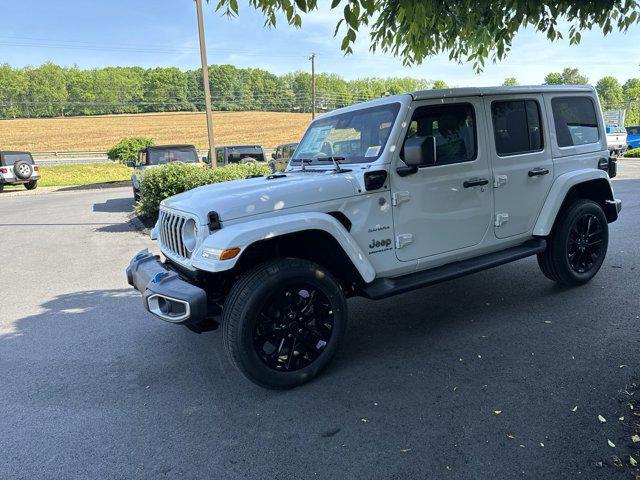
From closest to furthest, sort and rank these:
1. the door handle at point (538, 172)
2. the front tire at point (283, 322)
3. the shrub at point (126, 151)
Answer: the front tire at point (283, 322) → the door handle at point (538, 172) → the shrub at point (126, 151)

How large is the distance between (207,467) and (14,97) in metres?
98.8

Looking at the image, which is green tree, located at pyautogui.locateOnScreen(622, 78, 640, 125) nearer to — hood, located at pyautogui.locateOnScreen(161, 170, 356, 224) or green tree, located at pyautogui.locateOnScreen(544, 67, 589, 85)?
green tree, located at pyautogui.locateOnScreen(544, 67, 589, 85)

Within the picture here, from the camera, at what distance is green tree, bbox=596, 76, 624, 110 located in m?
88.2

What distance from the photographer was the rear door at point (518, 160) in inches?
159

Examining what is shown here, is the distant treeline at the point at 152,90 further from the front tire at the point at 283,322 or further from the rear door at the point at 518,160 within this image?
the front tire at the point at 283,322

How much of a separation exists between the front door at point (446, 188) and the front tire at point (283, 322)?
765mm

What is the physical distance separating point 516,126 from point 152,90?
308 feet

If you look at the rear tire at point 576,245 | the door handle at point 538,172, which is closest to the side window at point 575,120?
the door handle at point 538,172

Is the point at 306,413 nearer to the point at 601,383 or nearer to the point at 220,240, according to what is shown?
the point at 220,240

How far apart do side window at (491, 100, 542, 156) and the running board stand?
913mm

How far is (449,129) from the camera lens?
3869 mm

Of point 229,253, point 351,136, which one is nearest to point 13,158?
point 351,136

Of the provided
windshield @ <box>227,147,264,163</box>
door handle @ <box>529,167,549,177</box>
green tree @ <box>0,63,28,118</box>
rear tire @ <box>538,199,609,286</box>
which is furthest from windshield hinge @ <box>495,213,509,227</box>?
green tree @ <box>0,63,28,118</box>

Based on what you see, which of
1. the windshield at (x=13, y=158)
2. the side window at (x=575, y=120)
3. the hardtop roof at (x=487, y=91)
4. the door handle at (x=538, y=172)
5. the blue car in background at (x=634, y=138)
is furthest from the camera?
the blue car in background at (x=634, y=138)
